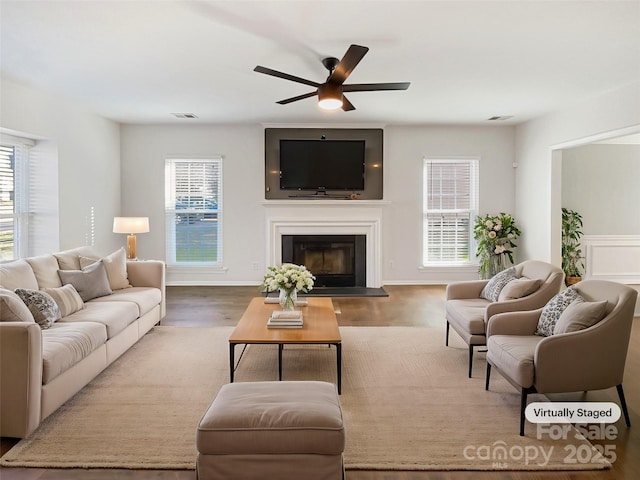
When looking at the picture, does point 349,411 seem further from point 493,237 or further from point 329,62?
point 493,237

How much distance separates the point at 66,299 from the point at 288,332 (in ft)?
6.22

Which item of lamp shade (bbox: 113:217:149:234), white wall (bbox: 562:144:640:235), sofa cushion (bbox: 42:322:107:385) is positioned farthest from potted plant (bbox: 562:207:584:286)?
sofa cushion (bbox: 42:322:107:385)

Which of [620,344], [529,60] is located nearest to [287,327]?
→ [620,344]

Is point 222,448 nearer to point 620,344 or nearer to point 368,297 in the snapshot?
point 620,344

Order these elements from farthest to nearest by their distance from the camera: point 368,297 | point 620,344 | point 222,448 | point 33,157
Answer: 1. point 368,297
2. point 33,157
3. point 620,344
4. point 222,448

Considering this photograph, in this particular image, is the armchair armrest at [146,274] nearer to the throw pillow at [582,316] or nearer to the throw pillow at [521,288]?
the throw pillow at [521,288]

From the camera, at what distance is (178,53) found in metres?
4.04

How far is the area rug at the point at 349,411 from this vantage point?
2.48m

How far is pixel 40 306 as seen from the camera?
341 centimetres

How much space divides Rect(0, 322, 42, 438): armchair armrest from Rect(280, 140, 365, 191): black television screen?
5192mm

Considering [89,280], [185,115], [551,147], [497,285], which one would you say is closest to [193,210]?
[185,115]

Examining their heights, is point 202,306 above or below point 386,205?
below

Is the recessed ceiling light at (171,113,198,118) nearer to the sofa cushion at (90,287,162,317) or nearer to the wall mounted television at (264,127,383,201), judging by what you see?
the wall mounted television at (264,127,383,201)

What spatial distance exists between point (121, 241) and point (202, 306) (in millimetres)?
2335
